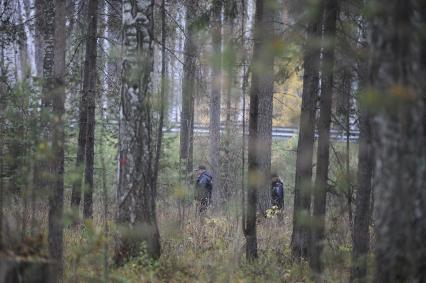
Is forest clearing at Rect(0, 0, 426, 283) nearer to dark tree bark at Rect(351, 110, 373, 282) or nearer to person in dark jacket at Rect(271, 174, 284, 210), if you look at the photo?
dark tree bark at Rect(351, 110, 373, 282)

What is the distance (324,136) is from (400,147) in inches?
126

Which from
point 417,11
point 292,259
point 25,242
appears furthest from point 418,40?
point 292,259

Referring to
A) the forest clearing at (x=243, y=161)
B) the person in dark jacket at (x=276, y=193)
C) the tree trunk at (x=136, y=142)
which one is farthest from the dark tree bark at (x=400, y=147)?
the person in dark jacket at (x=276, y=193)

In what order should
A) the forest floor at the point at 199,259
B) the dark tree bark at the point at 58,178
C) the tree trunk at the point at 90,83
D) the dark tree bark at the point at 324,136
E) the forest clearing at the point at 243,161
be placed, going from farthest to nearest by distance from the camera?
the tree trunk at the point at 90,83, the dark tree bark at the point at 324,136, the forest floor at the point at 199,259, the dark tree bark at the point at 58,178, the forest clearing at the point at 243,161

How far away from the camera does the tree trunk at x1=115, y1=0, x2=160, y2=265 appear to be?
7.24m

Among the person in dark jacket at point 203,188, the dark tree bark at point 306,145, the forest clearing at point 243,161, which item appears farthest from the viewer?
the person in dark jacket at point 203,188

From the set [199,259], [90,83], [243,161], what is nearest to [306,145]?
[243,161]

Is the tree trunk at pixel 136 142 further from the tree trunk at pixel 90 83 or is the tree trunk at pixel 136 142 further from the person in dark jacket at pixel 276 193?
the person in dark jacket at pixel 276 193

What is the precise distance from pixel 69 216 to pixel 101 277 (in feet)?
3.09

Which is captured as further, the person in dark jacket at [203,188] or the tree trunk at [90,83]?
the person in dark jacket at [203,188]

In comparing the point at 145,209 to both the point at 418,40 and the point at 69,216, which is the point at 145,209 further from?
the point at 418,40

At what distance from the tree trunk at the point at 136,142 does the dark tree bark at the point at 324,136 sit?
228 cm

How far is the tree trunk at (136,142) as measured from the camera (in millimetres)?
7242

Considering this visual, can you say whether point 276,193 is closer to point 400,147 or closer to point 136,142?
point 136,142
